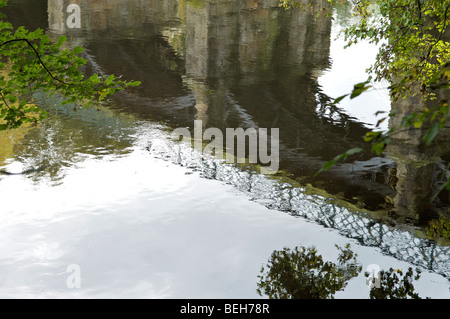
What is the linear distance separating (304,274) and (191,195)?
4.03 meters

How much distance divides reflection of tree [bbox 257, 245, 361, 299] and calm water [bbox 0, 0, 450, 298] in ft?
0.74

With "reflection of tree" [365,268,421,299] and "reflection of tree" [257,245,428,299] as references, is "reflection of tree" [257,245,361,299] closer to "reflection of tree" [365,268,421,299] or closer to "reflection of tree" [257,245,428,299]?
"reflection of tree" [257,245,428,299]

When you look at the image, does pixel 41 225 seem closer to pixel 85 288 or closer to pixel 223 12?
pixel 85 288

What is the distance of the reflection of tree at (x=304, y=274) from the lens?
988 cm

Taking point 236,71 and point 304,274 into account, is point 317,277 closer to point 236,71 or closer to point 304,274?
point 304,274

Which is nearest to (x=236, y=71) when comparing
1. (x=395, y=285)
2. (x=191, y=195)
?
(x=191, y=195)

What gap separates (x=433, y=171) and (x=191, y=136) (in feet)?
24.1

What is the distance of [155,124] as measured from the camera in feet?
61.2

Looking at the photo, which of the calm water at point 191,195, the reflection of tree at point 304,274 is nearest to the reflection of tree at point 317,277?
the reflection of tree at point 304,274

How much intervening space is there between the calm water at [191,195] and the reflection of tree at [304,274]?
0.22 meters

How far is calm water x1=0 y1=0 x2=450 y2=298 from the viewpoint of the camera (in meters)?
10.4

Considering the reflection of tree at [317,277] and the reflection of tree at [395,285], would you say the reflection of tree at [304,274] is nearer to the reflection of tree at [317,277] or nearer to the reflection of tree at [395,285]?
the reflection of tree at [317,277]

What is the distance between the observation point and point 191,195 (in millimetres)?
13414
